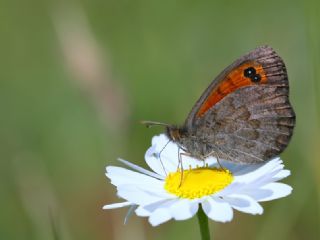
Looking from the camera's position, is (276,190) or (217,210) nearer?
(217,210)

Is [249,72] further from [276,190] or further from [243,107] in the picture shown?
[276,190]

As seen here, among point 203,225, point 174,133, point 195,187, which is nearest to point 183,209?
point 203,225

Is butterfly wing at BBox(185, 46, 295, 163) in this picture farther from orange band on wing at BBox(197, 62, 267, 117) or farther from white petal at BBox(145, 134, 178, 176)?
white petal at BBox(145, 134, 178, 176)

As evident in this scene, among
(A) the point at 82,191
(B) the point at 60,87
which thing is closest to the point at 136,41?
(B) the point at 60,87

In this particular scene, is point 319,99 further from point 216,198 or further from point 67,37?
point 67,37

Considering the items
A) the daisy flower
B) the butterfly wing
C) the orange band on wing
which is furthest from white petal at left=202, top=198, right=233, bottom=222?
the orange band on wing

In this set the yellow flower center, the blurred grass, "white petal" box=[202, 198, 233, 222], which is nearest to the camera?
"white petal" box=[202, 198, 233, 222]

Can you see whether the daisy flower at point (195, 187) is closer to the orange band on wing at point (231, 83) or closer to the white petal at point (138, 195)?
the white petal at point (138, 195)
